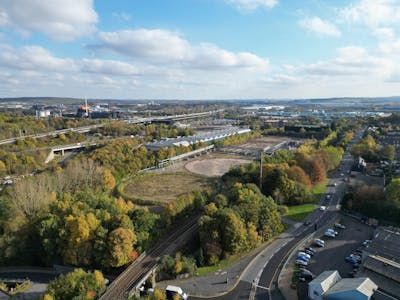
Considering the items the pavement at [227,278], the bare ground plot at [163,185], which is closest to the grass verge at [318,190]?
the pavement at [227,278]

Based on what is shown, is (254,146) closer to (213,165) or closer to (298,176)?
(213,165)

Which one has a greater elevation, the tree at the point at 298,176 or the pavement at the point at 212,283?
the tree at the point at 298,176

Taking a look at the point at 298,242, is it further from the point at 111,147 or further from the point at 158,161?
the point at 111,147

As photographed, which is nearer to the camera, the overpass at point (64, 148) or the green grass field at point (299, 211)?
the green grass field at point (299, 211)

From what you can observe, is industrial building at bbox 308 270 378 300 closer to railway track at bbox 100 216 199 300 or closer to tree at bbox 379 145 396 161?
railway track at bbox 100 216 199 300

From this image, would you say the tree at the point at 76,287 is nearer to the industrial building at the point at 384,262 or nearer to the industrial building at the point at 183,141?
the industrial building at the point at 384,262

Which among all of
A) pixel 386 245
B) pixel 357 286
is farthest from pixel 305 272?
pixel 386 245
